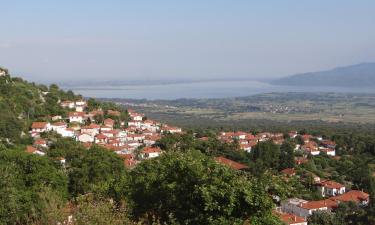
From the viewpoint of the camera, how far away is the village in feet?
85.3

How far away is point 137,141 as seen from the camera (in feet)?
132

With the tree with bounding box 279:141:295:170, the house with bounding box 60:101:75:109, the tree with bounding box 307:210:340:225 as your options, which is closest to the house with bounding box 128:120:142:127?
the house with bounding box 60:101:75:109

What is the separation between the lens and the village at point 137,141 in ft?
85.3

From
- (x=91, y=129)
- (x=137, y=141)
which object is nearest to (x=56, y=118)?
(x=91, y=129)

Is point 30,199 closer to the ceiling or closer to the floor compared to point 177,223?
closer to the floor

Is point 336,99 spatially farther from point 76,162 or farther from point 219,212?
point 219,212

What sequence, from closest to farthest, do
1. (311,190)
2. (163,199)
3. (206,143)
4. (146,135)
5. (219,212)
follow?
(219,212) < (163,199) < (311,190) < (206,143) < (146,135)

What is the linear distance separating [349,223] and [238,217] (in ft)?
39.6

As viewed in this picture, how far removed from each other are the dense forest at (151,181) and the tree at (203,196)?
17mm

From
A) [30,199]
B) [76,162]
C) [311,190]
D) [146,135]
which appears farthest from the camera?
[146,135]

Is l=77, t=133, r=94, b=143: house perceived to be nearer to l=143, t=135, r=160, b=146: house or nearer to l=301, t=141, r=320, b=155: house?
l=143, t=135, r=160, b=146: house

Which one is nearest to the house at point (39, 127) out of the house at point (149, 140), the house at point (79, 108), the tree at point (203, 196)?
the house at point (149, 140)

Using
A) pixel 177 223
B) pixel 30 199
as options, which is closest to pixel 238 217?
pixel 177 223

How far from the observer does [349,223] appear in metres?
19.1
